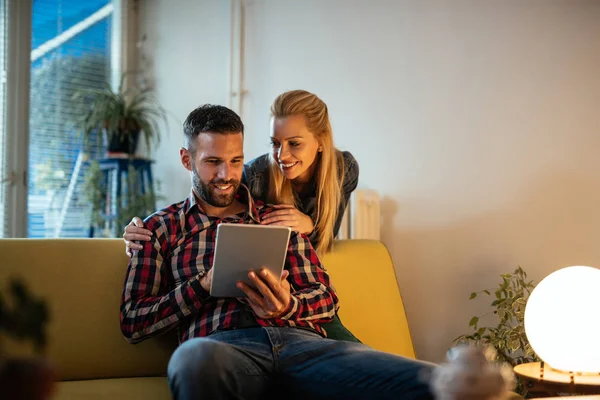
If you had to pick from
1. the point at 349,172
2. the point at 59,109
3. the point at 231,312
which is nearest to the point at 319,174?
the point at 349,172

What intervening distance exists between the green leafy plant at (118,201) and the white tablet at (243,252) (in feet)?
7.48

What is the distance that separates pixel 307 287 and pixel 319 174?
49cm

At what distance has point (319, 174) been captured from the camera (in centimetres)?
222

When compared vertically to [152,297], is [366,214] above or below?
above

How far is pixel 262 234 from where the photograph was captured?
5.07 feet

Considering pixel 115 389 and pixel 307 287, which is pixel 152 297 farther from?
pixel 307 287

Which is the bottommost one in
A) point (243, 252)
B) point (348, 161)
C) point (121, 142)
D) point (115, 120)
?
point (243, 252)

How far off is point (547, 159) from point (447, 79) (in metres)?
0.55

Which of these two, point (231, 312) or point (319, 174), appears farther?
point (319, 174)

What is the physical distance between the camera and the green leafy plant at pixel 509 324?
241 centimetres

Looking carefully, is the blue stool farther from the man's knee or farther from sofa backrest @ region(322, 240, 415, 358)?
the man's knee

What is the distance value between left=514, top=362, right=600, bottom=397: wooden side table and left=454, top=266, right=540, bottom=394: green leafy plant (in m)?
0.44

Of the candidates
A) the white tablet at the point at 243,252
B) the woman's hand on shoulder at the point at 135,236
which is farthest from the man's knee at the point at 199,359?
the woman's hand on shoulder at the point at 135,236

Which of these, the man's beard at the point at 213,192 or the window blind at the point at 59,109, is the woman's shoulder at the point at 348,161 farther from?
Result: the window blind at the point at 59,109
